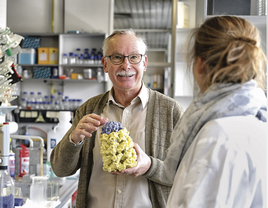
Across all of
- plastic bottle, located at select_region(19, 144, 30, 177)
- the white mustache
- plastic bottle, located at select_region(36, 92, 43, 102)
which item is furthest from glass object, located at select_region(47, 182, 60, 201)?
plastic bottle, located at select_region(36, 92, 43, 102)

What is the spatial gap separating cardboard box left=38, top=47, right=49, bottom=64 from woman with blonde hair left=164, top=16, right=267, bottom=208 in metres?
4.59

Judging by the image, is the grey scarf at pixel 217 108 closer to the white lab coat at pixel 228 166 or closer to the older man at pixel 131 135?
the white lab coat at pixel 228 166

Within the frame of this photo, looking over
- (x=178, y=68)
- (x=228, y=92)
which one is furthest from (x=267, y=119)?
(x=178, y=68)

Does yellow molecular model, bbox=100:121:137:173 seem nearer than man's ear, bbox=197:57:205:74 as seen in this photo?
No

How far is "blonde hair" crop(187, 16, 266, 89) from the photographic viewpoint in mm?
792

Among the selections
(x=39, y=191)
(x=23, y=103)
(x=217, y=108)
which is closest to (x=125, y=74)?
(x=217, y=108)

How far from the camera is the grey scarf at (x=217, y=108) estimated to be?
779 mm

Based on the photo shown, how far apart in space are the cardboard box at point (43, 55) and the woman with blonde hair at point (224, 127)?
4590 mm

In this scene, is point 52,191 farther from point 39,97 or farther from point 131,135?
point 39,97

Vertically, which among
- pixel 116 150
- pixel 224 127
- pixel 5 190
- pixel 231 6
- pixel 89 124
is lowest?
pixel 5 190

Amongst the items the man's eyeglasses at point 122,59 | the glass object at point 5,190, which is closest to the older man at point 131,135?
the man's eyeglasses at point 122,59

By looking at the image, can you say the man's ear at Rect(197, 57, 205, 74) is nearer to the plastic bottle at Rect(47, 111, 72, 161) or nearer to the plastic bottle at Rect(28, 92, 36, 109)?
the plastic bottle at Rect(47, 111, 72, 161)

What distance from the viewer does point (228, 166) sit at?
2.39 ft

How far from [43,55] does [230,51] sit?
15.6ft
